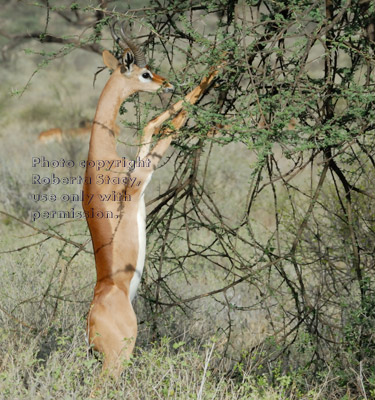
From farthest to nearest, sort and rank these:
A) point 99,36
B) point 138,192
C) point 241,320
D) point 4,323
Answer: point 241,320 → point 4,323 → point 99,36 → point 138,192

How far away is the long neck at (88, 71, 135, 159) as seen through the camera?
4898mm

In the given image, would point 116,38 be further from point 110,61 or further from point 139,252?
point 139,252

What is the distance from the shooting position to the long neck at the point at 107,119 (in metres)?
4.90

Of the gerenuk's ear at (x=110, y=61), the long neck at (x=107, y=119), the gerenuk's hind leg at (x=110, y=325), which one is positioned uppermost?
the gerenuk's ear at (x=110, y=61)

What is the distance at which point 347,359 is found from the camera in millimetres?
5203

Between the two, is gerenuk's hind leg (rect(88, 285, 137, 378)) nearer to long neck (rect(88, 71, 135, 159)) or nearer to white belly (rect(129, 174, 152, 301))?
white belly (rect(129, 174, 152, 301))

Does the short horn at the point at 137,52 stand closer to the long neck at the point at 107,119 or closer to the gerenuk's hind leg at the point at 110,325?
the long neck at the point at 107,119

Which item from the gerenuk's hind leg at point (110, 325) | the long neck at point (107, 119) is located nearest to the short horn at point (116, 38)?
the long neck at point (107, 119)

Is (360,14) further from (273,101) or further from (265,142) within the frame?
(265,142)

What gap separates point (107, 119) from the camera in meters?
5.06

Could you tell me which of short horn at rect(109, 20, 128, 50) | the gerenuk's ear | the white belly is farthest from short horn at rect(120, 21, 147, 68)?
the white belly

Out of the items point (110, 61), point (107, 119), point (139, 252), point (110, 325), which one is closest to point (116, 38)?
point (110, 61)

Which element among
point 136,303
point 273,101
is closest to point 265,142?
point 273,101

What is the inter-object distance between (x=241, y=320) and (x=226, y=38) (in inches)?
174
